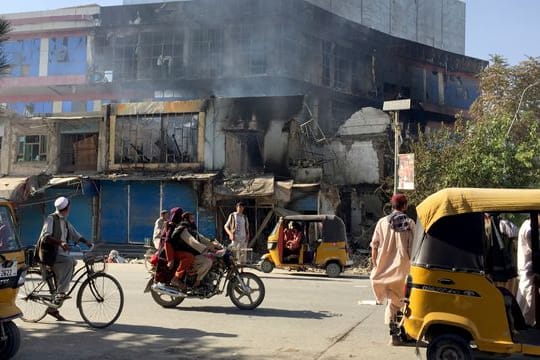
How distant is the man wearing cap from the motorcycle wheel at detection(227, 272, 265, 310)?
246 centimetres

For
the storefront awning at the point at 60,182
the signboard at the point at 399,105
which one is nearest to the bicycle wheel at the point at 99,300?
the signboard at the point at 399,105

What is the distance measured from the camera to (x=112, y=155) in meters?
25.5

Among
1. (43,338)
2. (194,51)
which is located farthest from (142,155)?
(43,338)

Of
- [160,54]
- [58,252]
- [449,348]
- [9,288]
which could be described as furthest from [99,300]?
[160,54]

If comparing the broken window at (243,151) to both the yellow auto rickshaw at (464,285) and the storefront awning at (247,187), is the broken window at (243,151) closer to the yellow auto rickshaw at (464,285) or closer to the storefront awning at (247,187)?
the storefront awning at (247,187)

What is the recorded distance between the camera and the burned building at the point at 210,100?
78.4ft

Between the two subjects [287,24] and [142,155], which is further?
[287,24]

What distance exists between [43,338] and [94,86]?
1425 inches

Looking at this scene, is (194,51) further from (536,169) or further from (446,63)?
(536,169)

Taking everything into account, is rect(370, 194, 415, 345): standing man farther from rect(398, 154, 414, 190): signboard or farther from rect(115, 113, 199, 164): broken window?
rect(115, 113, 199, 164): broken window

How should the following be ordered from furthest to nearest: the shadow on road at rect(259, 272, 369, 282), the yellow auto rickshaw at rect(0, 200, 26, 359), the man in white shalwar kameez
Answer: the shadow on road at rect(259, 272, 369, 282)
the yellow auto rickshaw at rect(0, 200, 26, 359)
the man in white shalwar kameez

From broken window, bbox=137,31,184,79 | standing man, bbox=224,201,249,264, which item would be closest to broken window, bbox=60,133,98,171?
broken window, bbox=137,31,184,79

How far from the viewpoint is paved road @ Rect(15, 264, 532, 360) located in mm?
6461

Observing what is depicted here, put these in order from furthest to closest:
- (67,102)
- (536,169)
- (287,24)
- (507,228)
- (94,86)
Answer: (67,102) < (94,86) < (287,24) < (536,169) < (507,228)
